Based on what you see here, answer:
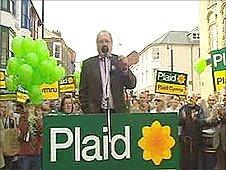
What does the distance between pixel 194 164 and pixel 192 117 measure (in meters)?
0.75

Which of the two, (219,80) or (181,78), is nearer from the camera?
(219,80)

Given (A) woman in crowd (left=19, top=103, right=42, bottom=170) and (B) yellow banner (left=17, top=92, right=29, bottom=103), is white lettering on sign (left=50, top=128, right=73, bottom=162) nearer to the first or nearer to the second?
(A) woman in crowd (left=19, top=103, right=42, bottom=170)

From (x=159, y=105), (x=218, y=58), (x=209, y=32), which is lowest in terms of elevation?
(x=159, y=105)

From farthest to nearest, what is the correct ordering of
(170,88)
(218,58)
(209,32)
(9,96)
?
1. (209,32)
2. (170,88)
3. (9,96)
4. (218,58)

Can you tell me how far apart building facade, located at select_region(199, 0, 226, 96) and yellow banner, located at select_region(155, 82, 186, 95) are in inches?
32.7

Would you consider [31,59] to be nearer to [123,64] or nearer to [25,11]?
[123,64]

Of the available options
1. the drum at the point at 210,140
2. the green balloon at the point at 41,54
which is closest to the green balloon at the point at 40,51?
the green balloon at the point at 41,54

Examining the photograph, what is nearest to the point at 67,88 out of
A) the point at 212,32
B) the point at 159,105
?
the point at 159,105

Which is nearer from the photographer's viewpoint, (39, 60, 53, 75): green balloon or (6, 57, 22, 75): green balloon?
(6, 57, 22, 75): green balloon

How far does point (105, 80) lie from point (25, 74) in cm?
479

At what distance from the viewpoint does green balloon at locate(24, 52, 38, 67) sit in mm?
9844

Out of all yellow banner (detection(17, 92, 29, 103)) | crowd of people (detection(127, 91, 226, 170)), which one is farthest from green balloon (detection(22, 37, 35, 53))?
crowd of people (detection(127, 91, 226, 170))

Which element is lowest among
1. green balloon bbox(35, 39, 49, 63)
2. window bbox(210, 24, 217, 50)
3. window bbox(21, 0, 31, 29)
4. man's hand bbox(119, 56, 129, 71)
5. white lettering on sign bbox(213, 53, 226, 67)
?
man's hand bbox(119, 56, 129, 71)

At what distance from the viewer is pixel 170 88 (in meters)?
9.66
